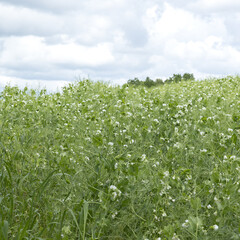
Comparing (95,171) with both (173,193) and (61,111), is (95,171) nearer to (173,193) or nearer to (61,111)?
(173,193)

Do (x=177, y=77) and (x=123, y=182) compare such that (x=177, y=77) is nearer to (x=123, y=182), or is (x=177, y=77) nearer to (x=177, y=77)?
(x=177, y=77)

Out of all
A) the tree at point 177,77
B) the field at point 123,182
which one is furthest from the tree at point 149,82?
the field at point 123,182

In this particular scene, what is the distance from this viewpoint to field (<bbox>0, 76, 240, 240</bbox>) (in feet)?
11.6

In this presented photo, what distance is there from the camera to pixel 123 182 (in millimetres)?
3717

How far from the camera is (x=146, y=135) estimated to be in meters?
5.92

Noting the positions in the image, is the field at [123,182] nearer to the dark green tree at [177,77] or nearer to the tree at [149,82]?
the dark green tree at [177,77]

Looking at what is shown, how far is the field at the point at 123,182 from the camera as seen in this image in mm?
3521

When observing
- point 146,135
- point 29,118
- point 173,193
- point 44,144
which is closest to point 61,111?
point 29,118

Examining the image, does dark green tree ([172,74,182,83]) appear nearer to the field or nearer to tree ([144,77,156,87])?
tree ([144,77,156,87])

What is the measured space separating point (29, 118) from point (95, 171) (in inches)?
157

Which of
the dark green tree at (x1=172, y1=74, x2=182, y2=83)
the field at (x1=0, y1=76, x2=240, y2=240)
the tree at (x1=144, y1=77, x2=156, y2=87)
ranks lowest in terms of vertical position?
the field at (x1=0, y1=76, x2=240, y2=240)

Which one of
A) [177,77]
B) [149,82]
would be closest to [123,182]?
[177,77]

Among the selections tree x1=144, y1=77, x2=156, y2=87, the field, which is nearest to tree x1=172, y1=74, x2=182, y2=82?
tree x1=144, y1=77, x2=156, y2=87

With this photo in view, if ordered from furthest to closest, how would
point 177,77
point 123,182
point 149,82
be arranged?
1. point 149,82
2. point 177,77
3. point 123,182
